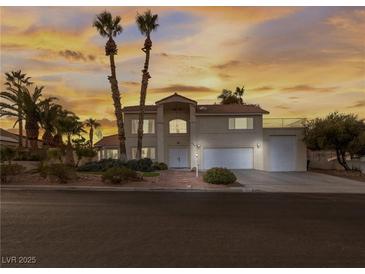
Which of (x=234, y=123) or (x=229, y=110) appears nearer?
(x=234, y=123)

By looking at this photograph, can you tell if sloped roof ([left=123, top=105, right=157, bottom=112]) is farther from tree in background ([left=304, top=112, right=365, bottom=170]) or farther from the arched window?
tree in background ([left=304, top=112, right=365, bottom=170])

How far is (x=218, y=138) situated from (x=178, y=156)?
4.21 meters

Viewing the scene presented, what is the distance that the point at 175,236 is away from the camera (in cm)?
931

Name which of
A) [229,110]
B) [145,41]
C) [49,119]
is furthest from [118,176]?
[229,110]

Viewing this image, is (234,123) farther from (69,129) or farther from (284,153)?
(69,129)

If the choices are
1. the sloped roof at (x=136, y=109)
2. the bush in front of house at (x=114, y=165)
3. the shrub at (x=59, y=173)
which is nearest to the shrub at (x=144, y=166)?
the bush in front of house at (x=114, y=165)

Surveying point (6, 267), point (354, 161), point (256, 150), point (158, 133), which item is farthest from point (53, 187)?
point (354, 161)

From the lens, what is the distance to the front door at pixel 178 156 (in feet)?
135

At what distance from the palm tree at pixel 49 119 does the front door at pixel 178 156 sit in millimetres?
10933

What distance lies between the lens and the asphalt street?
7316mm

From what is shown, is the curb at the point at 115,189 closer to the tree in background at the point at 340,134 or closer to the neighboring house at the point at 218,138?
the tree in background at the point at 340,134

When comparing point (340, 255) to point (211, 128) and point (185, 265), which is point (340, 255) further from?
point (211, 128)

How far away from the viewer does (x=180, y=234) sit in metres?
9.56

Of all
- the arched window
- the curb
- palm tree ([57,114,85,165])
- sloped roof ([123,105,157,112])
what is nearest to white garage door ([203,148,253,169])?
the arched window
